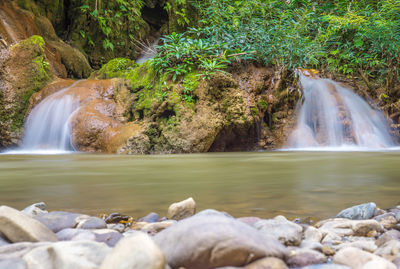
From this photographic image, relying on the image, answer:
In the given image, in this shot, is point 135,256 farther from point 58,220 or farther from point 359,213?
point 359,213

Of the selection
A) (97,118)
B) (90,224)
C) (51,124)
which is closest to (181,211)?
(90,224)

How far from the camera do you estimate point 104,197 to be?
Answer: 7.69 feet

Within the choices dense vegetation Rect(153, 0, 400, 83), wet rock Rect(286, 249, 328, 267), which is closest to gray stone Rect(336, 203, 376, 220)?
wet rock Rect(286, 249, 328, 267)

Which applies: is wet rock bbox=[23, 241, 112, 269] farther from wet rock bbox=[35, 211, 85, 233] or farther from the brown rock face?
the brown rock face

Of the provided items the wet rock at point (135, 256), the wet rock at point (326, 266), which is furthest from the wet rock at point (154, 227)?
the wet rock at point (326, 266)

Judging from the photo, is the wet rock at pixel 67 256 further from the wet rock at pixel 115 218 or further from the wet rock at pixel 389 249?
the wet rock at pixel 389 249

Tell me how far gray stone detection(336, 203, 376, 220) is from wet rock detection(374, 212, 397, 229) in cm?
5

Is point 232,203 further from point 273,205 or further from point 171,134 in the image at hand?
point 171,134

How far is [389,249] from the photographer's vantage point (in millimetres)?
1208

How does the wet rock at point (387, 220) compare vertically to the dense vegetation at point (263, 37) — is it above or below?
below

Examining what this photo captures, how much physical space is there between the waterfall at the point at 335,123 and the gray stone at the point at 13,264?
747cm

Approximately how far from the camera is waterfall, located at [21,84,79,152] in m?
6.98

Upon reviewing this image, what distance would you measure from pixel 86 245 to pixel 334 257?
2.95ft

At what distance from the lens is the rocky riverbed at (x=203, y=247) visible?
39.5 inches
